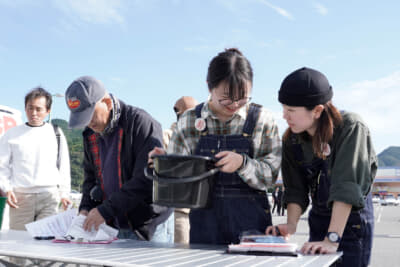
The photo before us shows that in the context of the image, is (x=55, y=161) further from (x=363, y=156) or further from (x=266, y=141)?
(x=363, y=156)

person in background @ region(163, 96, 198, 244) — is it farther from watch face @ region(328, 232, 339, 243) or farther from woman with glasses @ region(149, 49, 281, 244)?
watch face @ region(328, 232, 339, 243)

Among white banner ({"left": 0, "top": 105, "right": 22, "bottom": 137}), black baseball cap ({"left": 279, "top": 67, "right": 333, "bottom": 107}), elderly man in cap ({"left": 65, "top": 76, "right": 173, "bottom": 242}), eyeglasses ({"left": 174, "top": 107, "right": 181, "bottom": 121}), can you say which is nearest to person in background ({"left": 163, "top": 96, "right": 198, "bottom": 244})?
eyeglasses ({"left": 174, "top": 107, "right": 181, "bottom": 121})

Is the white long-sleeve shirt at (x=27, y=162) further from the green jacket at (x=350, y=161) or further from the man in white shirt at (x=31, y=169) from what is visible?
the green jacket at (x=350, y=161)

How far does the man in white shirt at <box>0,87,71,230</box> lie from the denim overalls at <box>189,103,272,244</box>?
7.50ft

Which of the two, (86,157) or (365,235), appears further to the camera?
(86,157)

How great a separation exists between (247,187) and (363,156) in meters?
0.53

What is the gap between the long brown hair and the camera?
1.75m

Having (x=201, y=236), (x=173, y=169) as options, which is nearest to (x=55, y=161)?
(x=201, y=236)

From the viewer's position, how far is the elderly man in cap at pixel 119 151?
217cm

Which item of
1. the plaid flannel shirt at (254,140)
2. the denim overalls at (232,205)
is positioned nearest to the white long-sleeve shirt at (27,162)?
the plaid flannel shirt at (254,140)

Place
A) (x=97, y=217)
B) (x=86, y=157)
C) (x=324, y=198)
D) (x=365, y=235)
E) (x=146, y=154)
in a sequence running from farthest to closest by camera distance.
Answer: (x=86, y=157) → (x=146, y=154) → (x=97, y=217) → (x=324, y=198) → (x=365, y=235)

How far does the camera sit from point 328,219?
1875mm

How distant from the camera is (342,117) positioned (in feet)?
5.79

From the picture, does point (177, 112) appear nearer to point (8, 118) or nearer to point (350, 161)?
point (350, 161)
